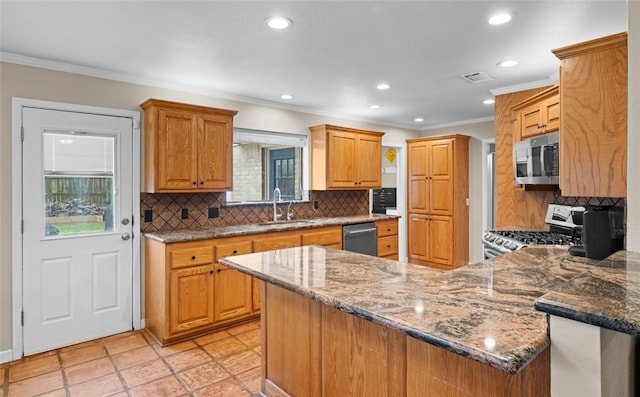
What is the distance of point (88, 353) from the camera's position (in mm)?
2988

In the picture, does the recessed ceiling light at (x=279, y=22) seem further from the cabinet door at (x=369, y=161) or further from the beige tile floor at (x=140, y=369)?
the cabinet door at (x=369, y=161)

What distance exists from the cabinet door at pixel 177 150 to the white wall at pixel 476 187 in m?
4.33

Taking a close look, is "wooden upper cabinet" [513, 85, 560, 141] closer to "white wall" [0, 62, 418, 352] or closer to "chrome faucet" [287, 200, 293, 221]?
"chrome faucet" [287, 200, 293, 221]

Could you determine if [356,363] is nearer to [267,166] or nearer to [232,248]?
[232,248]

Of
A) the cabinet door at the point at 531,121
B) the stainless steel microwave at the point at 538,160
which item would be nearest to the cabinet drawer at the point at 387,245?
the stainless steel microwave at the point at 538,160

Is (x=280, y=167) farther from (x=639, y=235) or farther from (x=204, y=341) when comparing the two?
(x=639, y=235)

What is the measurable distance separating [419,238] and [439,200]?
2.45 ft

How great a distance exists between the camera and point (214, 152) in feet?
12.1

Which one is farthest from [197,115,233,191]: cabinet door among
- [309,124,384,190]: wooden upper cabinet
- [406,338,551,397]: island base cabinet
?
[406,338,551,397]: island base cabinet

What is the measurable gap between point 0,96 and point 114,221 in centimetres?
129

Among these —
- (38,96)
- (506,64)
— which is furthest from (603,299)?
(38,96)

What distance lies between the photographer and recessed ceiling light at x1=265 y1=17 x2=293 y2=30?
2.31 m

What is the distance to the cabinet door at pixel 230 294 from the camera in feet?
11.1

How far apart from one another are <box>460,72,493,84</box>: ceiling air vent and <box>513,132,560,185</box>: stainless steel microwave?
711mm
